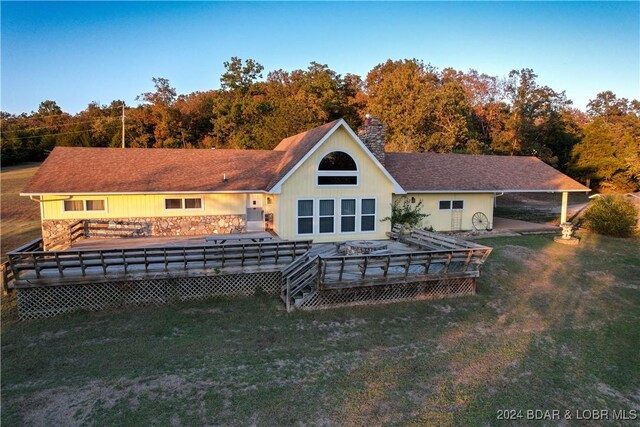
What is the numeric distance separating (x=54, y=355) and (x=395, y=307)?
25.4 ft

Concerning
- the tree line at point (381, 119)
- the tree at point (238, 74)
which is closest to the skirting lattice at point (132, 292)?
the tree line at point (381, 119)

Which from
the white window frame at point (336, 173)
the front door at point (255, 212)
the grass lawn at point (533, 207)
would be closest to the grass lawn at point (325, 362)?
the white window frame at point (336, 173)

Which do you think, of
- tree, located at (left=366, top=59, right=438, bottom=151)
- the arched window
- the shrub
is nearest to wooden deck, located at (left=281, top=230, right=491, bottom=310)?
the arched window

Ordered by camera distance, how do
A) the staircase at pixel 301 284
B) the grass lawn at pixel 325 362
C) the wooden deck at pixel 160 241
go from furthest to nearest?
the wooden deck at pixel 160 241, the staircase at pixel 301 284, the grass lawn at pixel 325 362

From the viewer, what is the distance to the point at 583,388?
694 centimetres

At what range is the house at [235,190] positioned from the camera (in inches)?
579

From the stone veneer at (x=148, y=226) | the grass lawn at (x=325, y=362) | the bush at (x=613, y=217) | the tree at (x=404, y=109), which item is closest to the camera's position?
the grass lawn at (x=325, y=362)

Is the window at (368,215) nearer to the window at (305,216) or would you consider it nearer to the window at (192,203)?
the window at (305,216)

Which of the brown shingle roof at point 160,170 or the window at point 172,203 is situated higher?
the brown shingle roof at point 160,170

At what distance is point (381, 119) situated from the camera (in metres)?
37.0

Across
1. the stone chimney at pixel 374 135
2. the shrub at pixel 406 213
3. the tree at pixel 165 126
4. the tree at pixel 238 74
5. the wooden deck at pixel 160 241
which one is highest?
the tree at pixel 238 74

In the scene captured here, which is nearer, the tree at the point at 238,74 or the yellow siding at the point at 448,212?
the yellow siding at the point at 448,212

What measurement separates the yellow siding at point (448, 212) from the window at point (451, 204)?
0.15 metres

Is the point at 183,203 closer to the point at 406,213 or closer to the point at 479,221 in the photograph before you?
the point at 406,213
